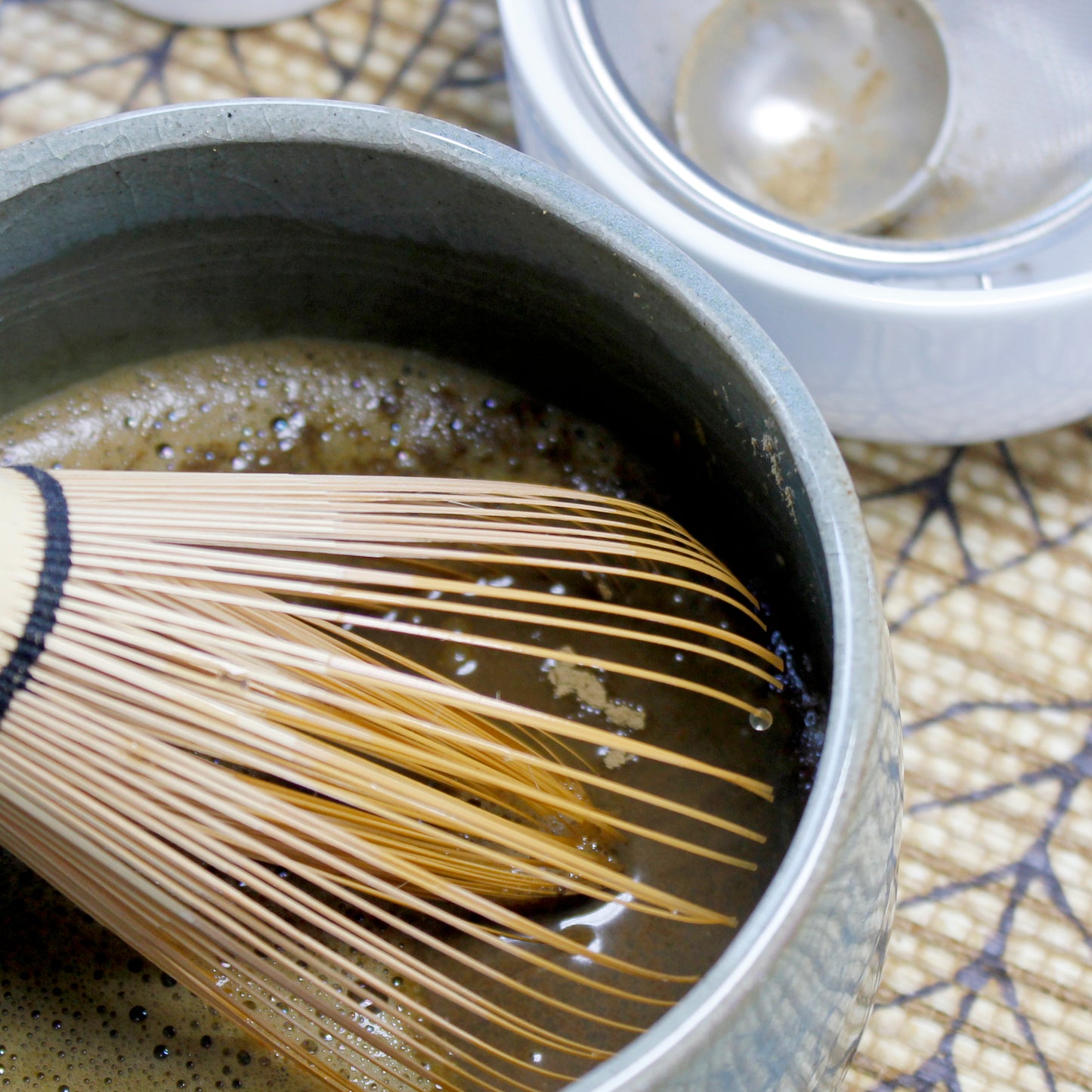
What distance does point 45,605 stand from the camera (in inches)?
8.9

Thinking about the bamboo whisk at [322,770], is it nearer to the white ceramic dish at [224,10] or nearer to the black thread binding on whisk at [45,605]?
the black thread binding on whisk at [45,605]

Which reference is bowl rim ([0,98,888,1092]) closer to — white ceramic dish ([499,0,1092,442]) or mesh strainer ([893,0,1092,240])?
white ceramic dish ([499,0,1092,442])

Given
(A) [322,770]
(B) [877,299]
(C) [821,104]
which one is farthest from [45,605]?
(C) [821,104]

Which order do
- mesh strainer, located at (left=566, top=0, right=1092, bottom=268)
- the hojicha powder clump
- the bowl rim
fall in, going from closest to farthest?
1. the bowl rim
2. the hojicha powder clump
3. mesh strainer, located at (left=566, top=0, right=1092, bottom=268)

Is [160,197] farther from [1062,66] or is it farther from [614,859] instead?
[1062,66]

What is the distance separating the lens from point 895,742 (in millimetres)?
217

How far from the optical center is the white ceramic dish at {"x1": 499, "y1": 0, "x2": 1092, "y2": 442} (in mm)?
309

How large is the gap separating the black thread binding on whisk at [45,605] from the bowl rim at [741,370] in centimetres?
7

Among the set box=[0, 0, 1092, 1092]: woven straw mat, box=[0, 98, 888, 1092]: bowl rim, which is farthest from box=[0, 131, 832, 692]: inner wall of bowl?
box=[0, 0, 1092, 1092]: woven straw mat

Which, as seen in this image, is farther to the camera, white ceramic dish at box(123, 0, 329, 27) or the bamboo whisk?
white ceramic dish at box(123, 0, 329, 27)

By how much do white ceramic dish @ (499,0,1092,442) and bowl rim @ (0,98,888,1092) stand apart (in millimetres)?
85

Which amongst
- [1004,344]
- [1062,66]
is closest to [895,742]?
[1004,344]

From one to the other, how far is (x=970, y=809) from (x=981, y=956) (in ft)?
0.13

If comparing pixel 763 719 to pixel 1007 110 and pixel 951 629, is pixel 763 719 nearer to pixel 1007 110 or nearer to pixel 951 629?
pixel 951 629
